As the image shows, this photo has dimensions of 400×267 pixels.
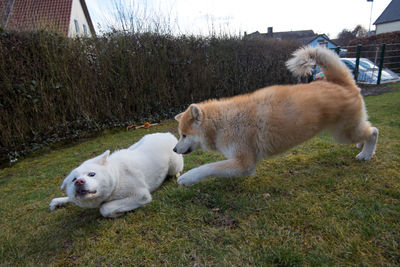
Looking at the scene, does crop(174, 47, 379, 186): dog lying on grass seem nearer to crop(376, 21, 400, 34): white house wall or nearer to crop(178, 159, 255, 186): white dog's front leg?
crop(178, 159, 255, 186): white dog's front leg

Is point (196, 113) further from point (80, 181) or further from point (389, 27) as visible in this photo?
point (389, 27)

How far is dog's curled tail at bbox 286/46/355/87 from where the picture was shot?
3.10 metres

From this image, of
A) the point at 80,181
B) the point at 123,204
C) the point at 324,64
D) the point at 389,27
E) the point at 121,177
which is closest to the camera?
the point at 80,181

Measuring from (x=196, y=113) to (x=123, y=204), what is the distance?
1487 mm

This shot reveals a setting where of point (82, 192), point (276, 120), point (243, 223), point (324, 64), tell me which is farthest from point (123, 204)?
point (324, 64)

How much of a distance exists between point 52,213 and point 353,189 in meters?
3.90

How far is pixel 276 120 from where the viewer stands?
9.01ft

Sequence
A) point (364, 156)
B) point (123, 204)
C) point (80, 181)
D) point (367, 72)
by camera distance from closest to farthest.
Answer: point (80, 181)
point (123, 204)
point (364, 156)
point (367, 72)

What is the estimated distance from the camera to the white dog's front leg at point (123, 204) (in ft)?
8.59

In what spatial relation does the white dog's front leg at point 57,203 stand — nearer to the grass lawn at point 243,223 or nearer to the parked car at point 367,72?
the grass lawn at point 243,223

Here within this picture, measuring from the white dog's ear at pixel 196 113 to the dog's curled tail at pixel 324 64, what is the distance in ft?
4.91

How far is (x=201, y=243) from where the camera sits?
2143 millimetres

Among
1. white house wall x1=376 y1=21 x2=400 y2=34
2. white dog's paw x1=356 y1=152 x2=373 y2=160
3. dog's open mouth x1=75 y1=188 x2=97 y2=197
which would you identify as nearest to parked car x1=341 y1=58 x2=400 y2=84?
white dog's paw x1=356 y1=152 x2=373 y2=160

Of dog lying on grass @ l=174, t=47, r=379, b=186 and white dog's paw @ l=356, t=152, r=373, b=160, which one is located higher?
dog lying on grass @ l=174, t=47, r=379, b=186
